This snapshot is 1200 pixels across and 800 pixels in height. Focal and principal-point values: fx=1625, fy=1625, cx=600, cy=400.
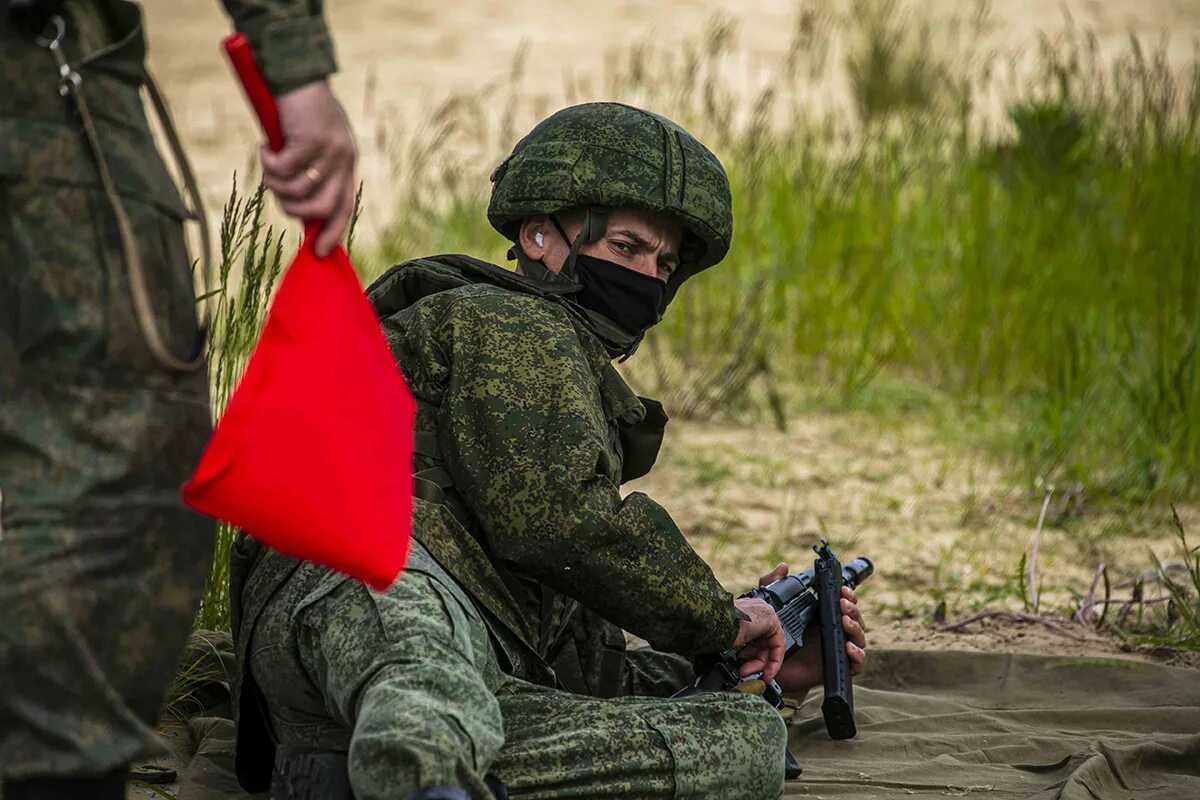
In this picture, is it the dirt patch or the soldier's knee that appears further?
the dirt patch

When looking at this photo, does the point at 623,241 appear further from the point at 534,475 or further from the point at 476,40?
the point at 476,40

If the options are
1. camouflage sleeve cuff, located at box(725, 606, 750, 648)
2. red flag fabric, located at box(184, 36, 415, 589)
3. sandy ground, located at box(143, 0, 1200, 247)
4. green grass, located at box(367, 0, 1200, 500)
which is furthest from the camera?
sandy ground, located at box(143, 0, 1200, 247)

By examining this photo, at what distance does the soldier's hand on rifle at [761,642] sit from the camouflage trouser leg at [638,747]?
0.33 metres

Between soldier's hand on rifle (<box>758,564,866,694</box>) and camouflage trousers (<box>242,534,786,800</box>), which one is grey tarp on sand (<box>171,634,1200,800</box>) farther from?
camouflage trousers (<box>242,534,786,800</box>)

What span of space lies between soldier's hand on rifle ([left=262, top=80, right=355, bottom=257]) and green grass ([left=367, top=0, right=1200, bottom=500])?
3.97 metres

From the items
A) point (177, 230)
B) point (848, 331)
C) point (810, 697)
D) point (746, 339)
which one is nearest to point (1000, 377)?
point (848, 331)

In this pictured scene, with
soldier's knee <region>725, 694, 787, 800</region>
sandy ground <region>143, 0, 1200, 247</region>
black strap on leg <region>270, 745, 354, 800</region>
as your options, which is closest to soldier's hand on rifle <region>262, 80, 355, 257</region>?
black strap on leg <region>270, 745, 354, 800</region>

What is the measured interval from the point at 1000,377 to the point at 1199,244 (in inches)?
39.9

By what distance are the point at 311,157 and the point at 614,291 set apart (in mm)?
1192

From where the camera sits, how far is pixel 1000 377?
668 cm

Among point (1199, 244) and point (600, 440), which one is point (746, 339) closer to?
point (1199, 244)

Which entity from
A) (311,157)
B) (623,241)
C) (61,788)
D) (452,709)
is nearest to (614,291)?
(623,241)

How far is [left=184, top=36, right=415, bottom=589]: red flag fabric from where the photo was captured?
2107 mm

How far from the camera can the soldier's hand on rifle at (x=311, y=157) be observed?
80.4 inches
